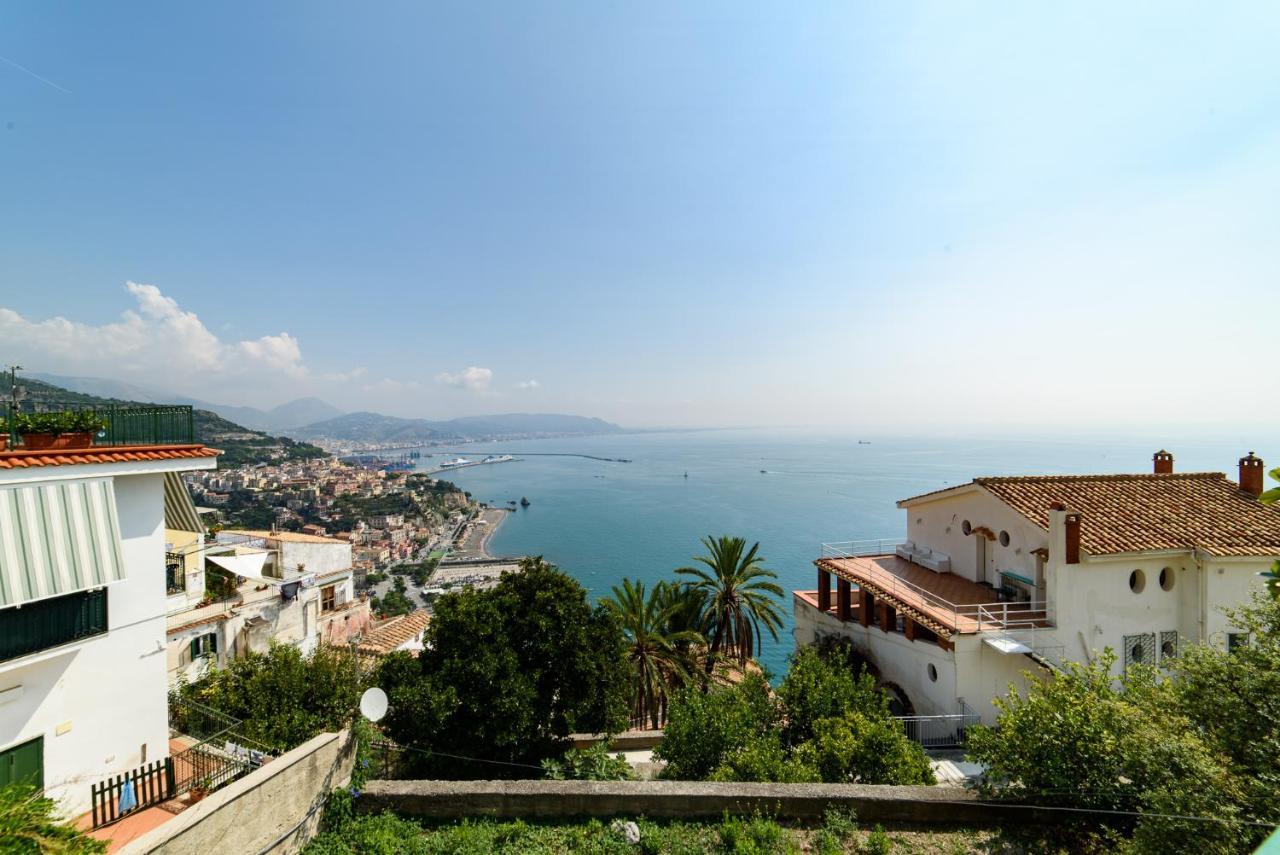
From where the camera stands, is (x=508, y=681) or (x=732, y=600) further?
(x=732, y=600)

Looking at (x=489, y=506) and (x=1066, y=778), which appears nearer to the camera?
(x=1066, y=778)

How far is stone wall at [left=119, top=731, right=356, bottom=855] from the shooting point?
19.2 feet

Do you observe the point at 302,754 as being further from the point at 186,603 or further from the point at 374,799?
the point at 186,603

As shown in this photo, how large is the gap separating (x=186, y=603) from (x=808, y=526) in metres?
72.9

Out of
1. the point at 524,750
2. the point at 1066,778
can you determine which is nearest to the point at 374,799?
the point at 524,750

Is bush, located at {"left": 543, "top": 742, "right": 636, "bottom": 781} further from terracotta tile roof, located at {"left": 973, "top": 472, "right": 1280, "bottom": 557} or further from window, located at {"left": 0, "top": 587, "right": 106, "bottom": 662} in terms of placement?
terracotta tile roof, located at {"left": 973, "top": 472, "right": 1280, "bottom": 557}

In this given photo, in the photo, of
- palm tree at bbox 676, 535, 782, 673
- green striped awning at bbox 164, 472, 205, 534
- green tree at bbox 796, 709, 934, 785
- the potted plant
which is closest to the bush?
green tree at bbox 796, 709, 934, 785

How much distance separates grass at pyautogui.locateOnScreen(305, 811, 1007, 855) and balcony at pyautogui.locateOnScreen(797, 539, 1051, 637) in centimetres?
590

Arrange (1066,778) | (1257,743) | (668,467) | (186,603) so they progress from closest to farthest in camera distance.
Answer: (1257,743) → (1066,778) → (186,603) → (668,467)

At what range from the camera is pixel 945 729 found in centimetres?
1147

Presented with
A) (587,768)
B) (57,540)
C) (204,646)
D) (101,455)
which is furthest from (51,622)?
(587,768)

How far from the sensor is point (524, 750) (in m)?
9.72

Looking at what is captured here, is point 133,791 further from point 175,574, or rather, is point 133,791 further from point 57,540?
point 175,574

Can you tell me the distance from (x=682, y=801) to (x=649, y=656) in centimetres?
663
